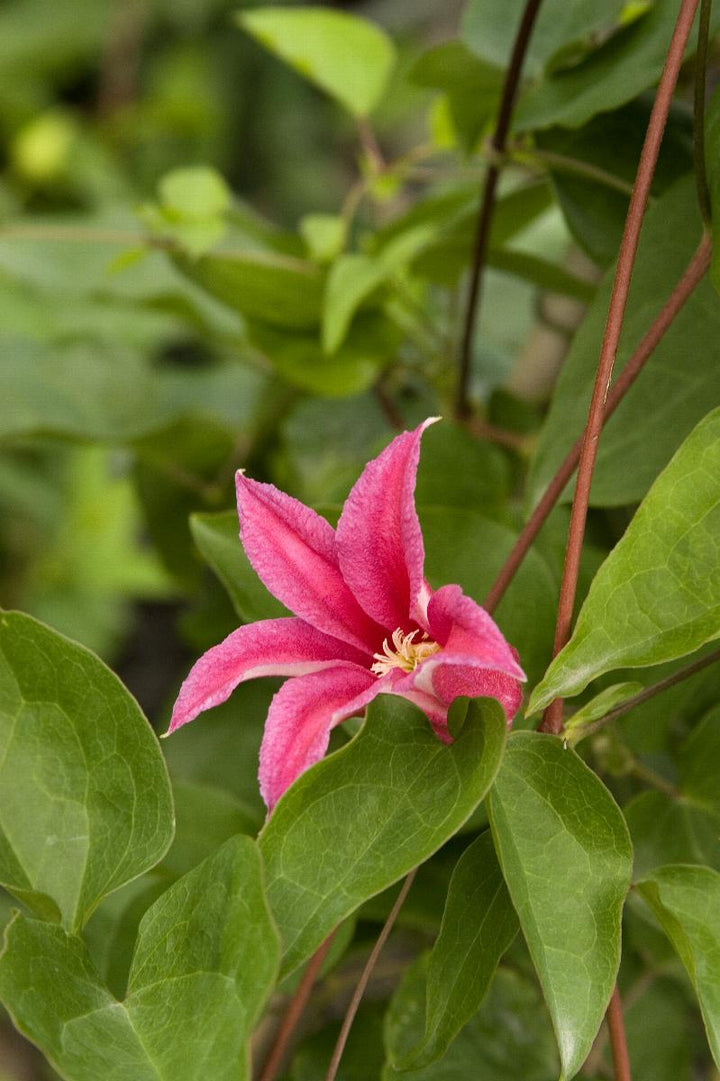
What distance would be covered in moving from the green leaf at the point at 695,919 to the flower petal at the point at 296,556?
97 millimetres

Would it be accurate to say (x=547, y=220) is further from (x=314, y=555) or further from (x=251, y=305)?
(x=314, y=555)

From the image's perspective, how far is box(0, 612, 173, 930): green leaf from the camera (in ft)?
1.02

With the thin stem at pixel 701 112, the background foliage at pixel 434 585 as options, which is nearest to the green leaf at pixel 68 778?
the background foliage at pixel 434 585

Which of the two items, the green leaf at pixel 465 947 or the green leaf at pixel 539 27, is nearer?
the green leaf at pixel 465 947

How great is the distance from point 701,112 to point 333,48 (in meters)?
0.36

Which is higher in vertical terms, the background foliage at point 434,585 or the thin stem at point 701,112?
the thin stem at point 701,112

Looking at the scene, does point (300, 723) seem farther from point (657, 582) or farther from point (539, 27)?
point (539, 27)

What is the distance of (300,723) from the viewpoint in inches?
11.6

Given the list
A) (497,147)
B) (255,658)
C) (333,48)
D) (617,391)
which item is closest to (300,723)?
(255,658)

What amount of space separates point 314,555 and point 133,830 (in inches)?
3.4

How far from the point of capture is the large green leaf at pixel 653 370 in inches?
14.3

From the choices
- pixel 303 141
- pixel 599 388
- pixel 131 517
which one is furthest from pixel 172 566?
pixel 303 141

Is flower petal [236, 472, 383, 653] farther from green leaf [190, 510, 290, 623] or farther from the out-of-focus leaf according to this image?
the out-of-focus leaf

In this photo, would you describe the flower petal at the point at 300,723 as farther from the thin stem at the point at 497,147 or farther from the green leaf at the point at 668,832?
the thin stem at the point at 497,147
